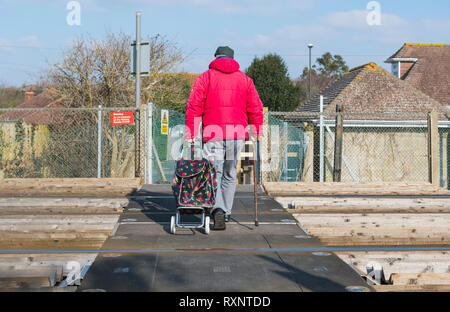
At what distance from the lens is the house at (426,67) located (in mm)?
27844

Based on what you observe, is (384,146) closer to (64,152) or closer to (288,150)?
(288,150)

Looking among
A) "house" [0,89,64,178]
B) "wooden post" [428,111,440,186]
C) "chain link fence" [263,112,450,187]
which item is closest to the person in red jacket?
"wooden post" [428,111,440,186]

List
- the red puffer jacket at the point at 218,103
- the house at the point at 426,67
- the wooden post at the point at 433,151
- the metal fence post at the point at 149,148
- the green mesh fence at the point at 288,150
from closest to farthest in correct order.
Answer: the red puffer jacket at the point at 218,103 < the wooden post at the point at 433,151 < the metal fence post at the point at 149,148 < the green mesh fence at the point at 288,150 < the house at the point at 426,67

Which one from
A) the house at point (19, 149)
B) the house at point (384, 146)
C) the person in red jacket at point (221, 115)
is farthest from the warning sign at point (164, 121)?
the person in red jacket at point (221, 115)

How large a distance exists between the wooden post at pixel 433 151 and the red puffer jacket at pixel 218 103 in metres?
6.28

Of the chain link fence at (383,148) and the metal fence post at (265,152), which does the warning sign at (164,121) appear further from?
the chain link fence at (383,148)

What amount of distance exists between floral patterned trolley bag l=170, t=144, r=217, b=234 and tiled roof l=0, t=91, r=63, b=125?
7.07m

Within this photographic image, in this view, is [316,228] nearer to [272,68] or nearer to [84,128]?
[84,128]

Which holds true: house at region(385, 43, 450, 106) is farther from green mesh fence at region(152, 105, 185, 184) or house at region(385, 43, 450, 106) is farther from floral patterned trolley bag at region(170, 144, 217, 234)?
floral patterned trolley bag at region(170, 144, 217, 234)

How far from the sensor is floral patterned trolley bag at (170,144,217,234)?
18.0 feet

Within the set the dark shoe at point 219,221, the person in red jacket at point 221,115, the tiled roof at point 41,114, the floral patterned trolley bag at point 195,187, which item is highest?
the tiled roof at point 41,114

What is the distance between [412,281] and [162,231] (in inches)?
106

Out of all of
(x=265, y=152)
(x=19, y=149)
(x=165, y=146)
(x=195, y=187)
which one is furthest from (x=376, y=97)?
(x=195, y=187)
